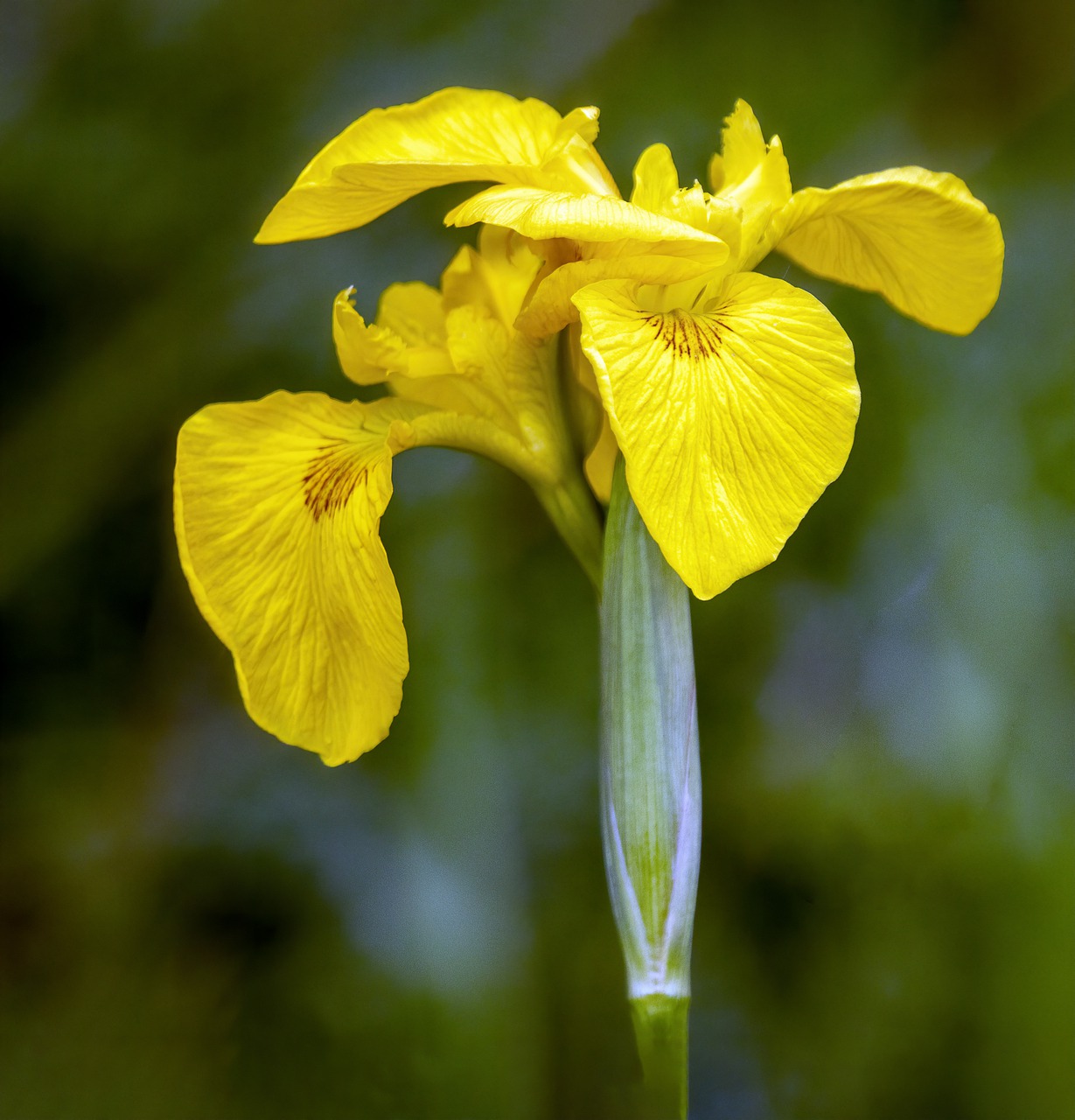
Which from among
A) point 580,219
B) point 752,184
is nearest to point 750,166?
point 752,184

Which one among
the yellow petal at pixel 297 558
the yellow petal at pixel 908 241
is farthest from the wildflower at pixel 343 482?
the yellow petal at pixel 908 241

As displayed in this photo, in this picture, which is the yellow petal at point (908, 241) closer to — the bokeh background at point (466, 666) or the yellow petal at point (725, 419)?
the yellow petal at point (725, 419)

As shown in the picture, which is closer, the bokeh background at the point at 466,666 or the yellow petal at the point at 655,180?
the yellow petal at the point at 655,180

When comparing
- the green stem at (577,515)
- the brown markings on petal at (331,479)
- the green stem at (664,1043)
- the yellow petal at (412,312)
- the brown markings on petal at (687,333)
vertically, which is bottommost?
the green stem at (664,1043)

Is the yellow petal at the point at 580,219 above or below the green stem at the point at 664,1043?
above

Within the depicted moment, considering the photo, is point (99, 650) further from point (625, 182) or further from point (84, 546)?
point (625, 182)

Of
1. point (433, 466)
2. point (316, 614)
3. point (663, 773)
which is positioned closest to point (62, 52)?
point (433, 466)

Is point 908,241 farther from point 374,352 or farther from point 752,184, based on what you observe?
point 374,352
